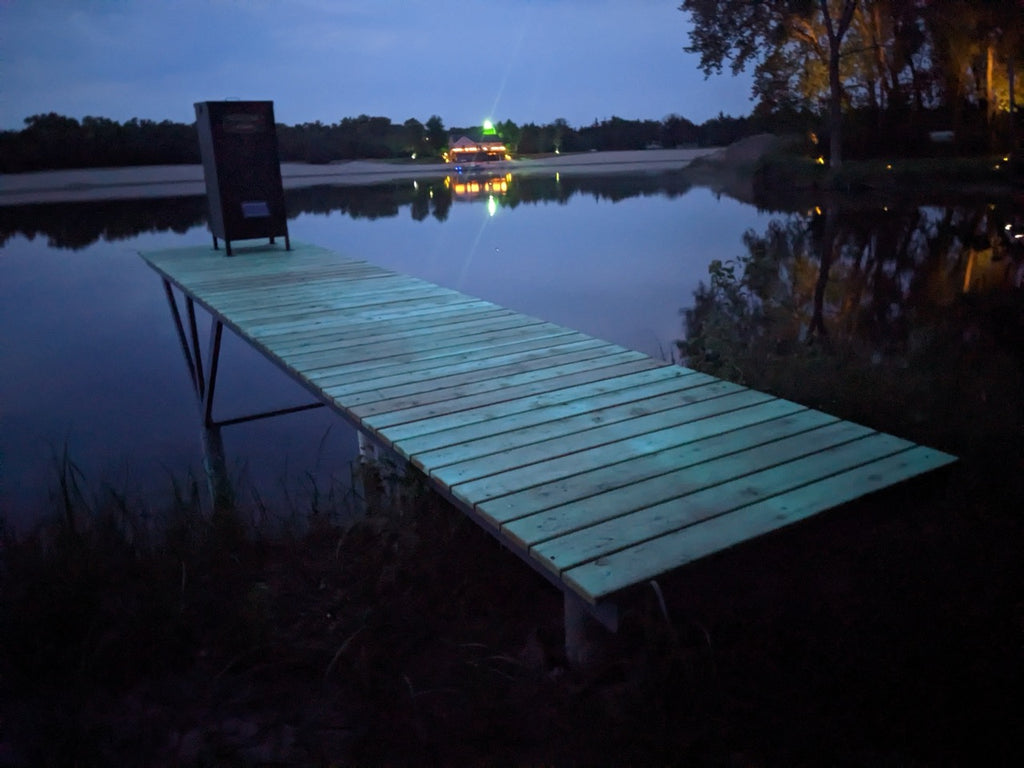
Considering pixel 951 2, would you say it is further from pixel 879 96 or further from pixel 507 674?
pixel 507 674

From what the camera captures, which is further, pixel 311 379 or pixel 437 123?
pixel 437 123

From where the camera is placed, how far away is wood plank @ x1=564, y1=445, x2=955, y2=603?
204 centimetres

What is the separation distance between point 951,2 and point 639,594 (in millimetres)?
26181

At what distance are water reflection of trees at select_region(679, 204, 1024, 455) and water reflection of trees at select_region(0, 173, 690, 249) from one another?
13.8 meters

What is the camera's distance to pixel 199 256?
8312 millimetres

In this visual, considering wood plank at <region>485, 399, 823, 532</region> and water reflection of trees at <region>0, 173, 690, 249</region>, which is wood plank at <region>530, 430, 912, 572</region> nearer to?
wood plank at <region>485, 399, 823, 532</region>

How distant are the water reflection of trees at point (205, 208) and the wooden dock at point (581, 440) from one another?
1911 centimetres

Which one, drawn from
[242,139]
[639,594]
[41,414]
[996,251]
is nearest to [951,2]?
[996,251]

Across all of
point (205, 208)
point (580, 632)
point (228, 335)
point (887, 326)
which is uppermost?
point (205, 208)

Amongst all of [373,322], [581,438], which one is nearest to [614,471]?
[581,438]

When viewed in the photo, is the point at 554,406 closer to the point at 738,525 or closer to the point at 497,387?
the point at 497,387

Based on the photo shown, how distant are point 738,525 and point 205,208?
28450mm

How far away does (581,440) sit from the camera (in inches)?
117

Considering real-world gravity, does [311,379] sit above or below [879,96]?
below
